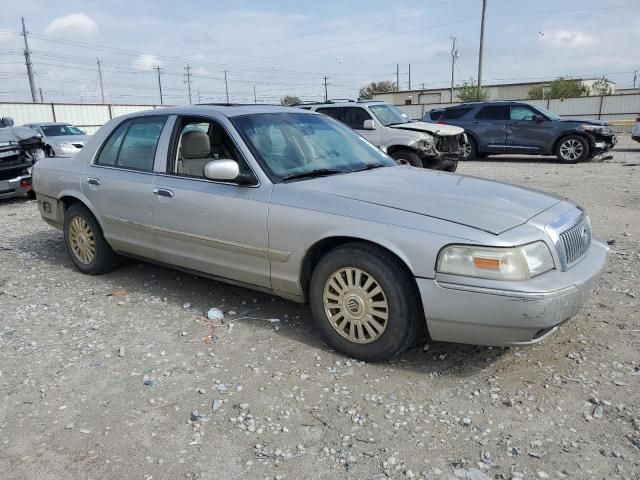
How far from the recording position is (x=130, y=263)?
5703 mm

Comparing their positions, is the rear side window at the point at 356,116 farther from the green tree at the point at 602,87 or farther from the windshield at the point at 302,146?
the green tree at the point at 602,87

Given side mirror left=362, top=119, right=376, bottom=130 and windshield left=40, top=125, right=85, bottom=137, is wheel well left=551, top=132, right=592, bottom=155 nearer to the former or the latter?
side mirror left=362, top=119, right=376, bottom=130

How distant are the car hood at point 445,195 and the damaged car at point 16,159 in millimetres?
7584

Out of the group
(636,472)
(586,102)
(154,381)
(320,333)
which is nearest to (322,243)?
(320,333)

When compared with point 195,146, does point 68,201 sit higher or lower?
lower

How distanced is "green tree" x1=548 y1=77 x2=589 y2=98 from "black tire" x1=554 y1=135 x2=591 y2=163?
136 ft

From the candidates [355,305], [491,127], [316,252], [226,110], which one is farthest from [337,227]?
[491,127]

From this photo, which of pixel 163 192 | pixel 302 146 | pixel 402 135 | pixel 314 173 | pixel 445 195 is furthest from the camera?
pixel 402 135

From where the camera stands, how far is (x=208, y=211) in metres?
4.01

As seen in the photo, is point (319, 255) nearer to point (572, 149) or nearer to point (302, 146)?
point (302, 146)

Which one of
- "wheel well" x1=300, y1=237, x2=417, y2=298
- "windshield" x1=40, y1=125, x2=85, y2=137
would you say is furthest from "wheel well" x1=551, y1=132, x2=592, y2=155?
"windshield" x1=40, y1=125, x2=85, y2=137

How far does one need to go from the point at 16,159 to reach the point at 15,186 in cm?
48

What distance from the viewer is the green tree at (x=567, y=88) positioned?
52.3 m

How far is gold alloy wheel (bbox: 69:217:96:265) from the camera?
5.26m
